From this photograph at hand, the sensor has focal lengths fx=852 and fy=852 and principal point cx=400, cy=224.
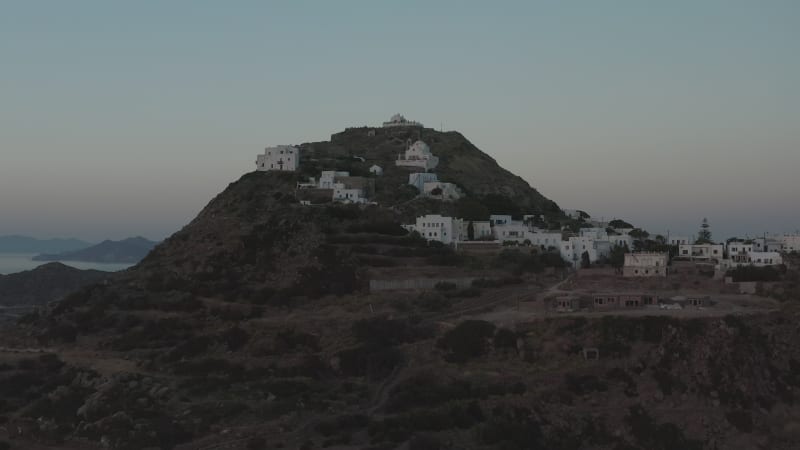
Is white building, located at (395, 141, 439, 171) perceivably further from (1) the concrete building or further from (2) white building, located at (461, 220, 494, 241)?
(2) white building, located at (461, 220, 494, 241)

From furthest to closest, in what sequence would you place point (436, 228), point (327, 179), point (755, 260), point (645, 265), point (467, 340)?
point (327, 179) → point (436, 228) → point (755, 260) → point (645, 265) → point (467, 340)

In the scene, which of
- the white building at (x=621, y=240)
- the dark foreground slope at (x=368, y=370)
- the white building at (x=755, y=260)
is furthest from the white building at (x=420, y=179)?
the white building at (x=755, y=260)

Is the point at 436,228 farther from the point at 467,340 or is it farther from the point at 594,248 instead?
the point at 467,340

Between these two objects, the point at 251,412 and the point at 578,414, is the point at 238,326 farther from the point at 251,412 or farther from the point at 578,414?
the point at 578,414

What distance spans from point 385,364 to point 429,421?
23.6 feet

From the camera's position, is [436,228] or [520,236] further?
[520,236]

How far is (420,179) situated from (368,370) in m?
34.6

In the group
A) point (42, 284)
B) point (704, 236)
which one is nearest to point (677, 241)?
point (704, 236)

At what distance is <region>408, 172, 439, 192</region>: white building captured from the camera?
73.1 m

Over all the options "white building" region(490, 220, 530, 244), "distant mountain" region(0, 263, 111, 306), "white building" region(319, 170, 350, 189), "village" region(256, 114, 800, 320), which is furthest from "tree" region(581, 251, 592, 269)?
"distant mountain" region(0, 263, 111, 306)

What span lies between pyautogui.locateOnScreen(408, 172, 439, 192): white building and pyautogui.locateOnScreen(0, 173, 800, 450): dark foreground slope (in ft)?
56.4

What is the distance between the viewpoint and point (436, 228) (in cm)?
6056

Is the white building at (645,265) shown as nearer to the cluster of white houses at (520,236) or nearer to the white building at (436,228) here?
the cluster of white houses at (520,236)

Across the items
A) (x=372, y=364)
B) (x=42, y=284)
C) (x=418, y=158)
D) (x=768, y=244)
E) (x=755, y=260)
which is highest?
(x=418, y=158)
